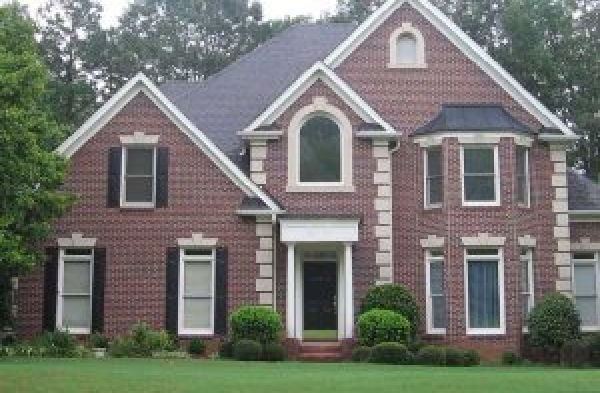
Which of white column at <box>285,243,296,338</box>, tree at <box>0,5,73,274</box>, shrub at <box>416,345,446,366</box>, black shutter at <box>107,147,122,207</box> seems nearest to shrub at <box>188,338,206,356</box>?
white column at <box>285,243,296,338</box>

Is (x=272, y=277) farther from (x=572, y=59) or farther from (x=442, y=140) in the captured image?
(x=572, y=59)

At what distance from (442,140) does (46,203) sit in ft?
35.5

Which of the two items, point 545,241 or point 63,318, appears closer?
point 63,318

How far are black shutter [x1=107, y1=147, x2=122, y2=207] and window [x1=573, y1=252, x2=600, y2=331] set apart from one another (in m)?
13.5

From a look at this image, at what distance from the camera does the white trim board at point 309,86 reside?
26.8 m

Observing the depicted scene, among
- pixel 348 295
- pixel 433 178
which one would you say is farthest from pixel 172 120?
pixel 433 178

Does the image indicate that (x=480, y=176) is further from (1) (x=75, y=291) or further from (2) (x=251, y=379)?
(2) (x=251, y=379)

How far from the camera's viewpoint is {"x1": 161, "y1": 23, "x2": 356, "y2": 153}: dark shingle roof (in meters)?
29.2

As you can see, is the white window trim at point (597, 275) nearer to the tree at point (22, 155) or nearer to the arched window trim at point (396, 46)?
the arched window trim at point (396, 46)

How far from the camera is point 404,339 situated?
2445cm

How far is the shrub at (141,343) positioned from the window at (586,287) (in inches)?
478

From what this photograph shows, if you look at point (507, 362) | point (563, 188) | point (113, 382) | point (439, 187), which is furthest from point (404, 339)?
point (113, 382)

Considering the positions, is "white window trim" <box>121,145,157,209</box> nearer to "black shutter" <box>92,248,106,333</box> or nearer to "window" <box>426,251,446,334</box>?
"black shutter" <box>92,248,106,333</box>

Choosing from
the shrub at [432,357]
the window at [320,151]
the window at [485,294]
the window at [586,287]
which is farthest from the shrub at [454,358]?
the window at [586,287]
